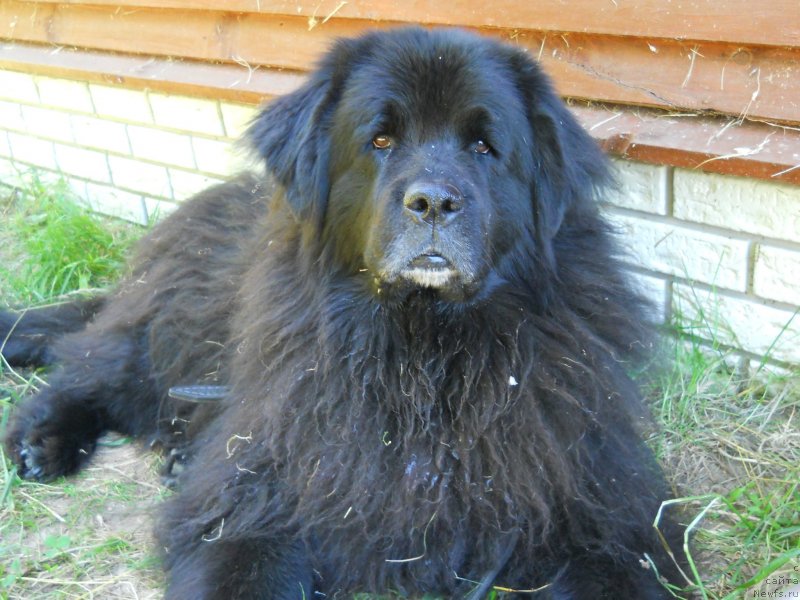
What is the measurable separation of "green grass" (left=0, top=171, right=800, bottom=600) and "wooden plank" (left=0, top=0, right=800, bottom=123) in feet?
2.91

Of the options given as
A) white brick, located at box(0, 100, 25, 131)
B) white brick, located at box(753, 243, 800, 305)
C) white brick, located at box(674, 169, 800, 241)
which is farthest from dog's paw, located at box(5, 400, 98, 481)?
white brick, located at box(0, 100, 25, 131)

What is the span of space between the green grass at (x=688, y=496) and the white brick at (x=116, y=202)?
1.72 meters

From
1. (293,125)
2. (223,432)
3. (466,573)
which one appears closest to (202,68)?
(293,125)

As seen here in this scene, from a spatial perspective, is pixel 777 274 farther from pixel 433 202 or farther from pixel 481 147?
pixel 433 202

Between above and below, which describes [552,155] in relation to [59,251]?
above

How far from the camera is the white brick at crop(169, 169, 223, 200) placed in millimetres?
4945

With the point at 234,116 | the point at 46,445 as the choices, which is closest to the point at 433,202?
the point at 46,445

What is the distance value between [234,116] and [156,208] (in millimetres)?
895

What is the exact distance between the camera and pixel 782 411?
321cm

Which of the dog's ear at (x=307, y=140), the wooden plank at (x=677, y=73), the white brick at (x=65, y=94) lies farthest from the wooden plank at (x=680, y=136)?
the white brick at (x=65, y=94)

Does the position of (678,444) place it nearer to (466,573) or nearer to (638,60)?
(466,573)

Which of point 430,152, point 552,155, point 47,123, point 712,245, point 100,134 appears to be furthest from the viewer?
point 47,123

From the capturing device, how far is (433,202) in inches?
87.9

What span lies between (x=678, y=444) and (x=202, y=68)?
316cm
